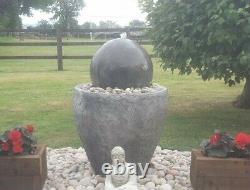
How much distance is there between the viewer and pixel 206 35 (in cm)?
711

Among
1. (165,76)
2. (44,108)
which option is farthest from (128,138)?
(165,76)

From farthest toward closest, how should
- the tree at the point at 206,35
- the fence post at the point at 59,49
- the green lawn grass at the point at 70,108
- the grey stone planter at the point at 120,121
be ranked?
the fence post at the point at 59,49 → the green lawn grass at the point at 70,108 → the tree at the point at 206,35 → the grey stone planter at the point at 120,121

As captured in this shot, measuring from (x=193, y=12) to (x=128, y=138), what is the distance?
3.08m

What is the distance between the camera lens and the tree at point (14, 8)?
97.9 ft

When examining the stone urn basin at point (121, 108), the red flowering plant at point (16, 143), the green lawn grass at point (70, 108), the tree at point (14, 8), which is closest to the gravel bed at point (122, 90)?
the stone urn basin at point (121, 108)

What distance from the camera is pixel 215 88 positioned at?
500 inches

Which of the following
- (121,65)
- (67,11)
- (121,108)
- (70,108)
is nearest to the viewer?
(121,108)

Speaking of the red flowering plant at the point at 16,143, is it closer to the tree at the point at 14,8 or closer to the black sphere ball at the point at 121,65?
the black sphere ball at the point at 121,65

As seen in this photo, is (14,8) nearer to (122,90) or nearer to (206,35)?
(206,35)

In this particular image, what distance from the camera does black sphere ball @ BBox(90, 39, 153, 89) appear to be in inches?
195

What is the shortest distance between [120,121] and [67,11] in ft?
173

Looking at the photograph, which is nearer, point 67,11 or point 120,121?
point 120,121

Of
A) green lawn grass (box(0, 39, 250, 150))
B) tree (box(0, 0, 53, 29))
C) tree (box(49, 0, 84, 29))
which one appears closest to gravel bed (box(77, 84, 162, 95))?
green lawn grass (box(0, 39, 250, 150))

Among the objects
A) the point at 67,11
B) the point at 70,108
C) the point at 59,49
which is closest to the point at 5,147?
the point at 70,108
